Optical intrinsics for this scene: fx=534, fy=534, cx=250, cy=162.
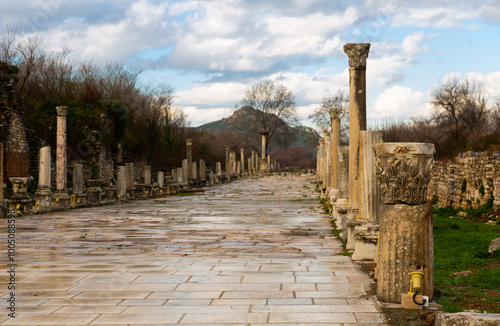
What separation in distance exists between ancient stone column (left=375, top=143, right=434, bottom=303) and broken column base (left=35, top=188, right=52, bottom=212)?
49.1 feet

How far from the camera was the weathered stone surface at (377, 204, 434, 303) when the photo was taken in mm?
5574

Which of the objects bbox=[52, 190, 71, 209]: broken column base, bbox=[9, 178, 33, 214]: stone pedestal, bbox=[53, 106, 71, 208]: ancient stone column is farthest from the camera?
bbox=[53, 106, 71, 208]: ancient stone column

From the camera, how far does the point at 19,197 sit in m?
17.1

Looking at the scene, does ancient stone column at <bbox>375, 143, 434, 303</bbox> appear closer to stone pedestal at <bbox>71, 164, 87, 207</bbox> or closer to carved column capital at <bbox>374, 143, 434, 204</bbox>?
carved column capital at <bbox>374, 143, 434, 204</bbox>

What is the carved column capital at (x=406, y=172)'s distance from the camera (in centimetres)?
568

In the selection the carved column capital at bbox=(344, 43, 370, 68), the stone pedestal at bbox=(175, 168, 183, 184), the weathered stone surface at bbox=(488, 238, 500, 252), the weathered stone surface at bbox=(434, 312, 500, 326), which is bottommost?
the weathered stone surface at bbox=(488, 238, 500, 252)

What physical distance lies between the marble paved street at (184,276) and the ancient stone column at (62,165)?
573 centimetres

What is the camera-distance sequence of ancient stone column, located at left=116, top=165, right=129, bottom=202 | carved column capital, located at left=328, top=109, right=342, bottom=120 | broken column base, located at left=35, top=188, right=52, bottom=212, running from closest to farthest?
broken column base, located at left=35, top=188, right=52, bottom=212
carved column capital, located at left=328, top=109, right=342, bottom=120
ancient stone column, located at left=116, top=165, right=129, bottom=202

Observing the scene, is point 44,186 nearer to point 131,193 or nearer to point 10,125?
point 131,193

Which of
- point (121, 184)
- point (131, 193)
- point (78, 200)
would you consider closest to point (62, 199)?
point (78, 200)

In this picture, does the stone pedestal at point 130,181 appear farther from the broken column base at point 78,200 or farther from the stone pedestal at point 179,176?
the stone pedestal at point 179,176

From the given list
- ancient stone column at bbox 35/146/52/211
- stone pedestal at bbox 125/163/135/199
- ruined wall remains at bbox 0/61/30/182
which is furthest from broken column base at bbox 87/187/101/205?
ruined wall remains at bbox 0/61/30/182

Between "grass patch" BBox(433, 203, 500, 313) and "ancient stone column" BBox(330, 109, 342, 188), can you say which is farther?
"ancient stone column" BBox(330, 109, 342, 188)

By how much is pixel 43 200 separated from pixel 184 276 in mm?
12680
